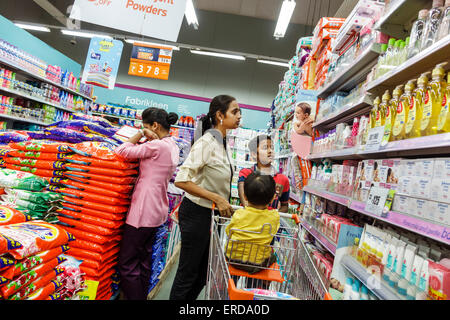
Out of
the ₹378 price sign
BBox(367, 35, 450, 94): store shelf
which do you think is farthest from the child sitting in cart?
the ₹378 price sign

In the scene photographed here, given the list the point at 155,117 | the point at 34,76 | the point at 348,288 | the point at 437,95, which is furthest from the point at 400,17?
the point at 34,76

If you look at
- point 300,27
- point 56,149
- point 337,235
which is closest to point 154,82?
point 300,27

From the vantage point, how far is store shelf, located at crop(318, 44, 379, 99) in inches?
87.0

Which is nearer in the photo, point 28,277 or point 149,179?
point 28,277

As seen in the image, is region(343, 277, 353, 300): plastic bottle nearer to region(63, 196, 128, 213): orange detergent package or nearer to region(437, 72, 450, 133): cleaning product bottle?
region(437, 72, 450, 133): cleaning product bottle

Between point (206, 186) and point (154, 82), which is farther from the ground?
point (154, 82)

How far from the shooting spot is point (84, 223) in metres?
2.30

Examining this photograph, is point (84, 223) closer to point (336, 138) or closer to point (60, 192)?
point (60, 192)

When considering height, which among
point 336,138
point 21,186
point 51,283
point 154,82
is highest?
point 154,82

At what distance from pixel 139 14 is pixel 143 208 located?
8.88 feet

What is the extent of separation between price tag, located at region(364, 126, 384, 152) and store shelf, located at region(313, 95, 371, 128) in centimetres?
35

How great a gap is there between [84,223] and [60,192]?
0.32 metres

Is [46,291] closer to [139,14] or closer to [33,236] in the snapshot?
[33,236]

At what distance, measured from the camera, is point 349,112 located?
2725 millimetres
